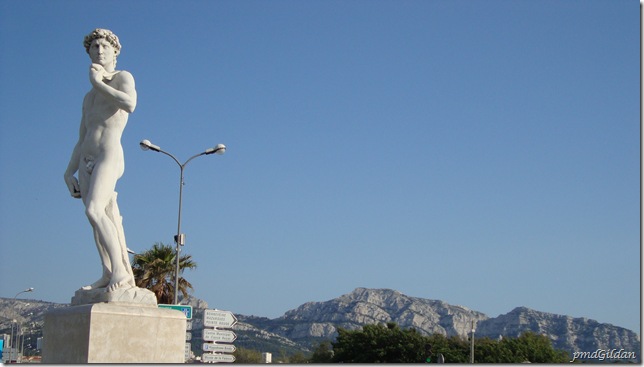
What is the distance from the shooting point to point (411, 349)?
52.9 metres

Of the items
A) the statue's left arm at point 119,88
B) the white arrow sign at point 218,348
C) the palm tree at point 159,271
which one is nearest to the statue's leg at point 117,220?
the statue's left arm at point 119,88

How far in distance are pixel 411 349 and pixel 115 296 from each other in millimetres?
45481

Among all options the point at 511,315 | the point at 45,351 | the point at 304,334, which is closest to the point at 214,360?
the point at 45,351

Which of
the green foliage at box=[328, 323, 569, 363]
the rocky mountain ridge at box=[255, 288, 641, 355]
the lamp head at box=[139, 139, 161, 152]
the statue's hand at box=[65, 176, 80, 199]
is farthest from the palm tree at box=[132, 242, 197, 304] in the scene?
the rocky mountain ridge at box=[255, 288, 641, 355]

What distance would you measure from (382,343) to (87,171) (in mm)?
45776

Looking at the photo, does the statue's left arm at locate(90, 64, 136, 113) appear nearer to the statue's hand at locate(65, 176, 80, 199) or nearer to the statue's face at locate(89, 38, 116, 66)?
the statue's face at locate(89, 38, 116, 66)

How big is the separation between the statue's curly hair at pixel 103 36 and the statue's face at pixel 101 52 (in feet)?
0.17

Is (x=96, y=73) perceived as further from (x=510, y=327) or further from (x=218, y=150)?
(x=510, y=327)

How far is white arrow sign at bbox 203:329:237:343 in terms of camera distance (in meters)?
16.6

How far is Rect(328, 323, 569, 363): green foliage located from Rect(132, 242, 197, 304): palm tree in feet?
85.0

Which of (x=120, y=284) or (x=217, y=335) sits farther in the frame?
(x=217, y=335)

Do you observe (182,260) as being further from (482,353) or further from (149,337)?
(482,353)

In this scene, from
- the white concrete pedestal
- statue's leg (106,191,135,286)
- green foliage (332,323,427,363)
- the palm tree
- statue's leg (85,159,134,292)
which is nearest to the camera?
the white concrete pedestal

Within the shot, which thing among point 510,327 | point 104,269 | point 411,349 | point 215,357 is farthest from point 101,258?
point 510,327
